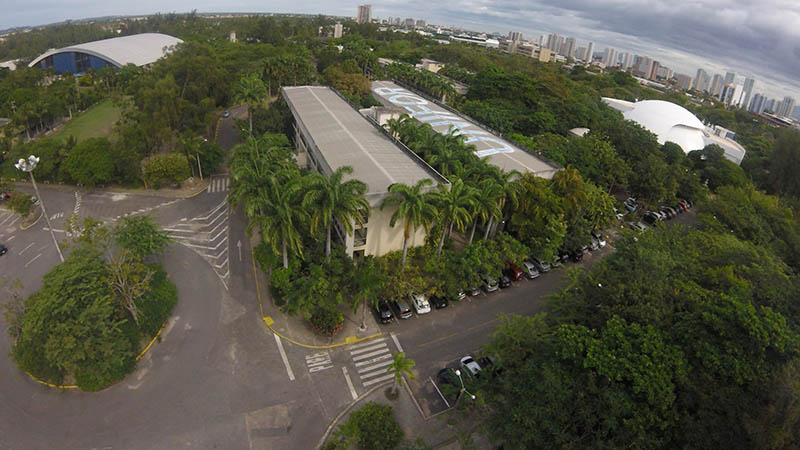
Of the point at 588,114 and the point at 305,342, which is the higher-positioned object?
the point at 588,114

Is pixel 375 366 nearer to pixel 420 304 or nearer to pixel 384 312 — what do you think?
pixel 384 312

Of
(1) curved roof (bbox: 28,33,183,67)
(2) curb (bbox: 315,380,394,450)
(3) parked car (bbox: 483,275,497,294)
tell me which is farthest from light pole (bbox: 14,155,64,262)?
(1) curved roof (bbox: 28,33,183,67)

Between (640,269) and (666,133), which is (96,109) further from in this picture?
(666,133)

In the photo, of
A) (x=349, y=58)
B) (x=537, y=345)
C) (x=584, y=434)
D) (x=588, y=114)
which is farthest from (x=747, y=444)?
(x=349, y=58)

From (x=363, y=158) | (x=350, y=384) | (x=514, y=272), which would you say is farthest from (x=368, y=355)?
(x=363, y=158)

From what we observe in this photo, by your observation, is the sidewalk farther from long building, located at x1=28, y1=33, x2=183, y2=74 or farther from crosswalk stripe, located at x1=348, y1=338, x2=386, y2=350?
long building, located at x1=28, y1=33, x2=183, y2=74

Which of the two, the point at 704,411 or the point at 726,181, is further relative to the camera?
the point at 726,181
